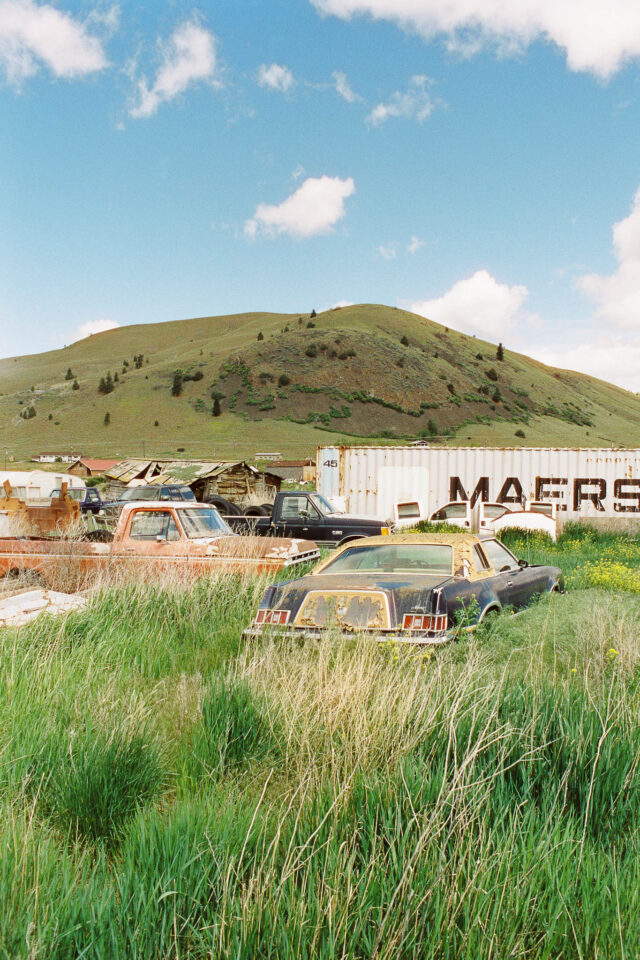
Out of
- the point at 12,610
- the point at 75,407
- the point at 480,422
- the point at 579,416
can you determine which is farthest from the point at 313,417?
the point at 12,610

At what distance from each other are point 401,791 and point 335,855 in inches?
21.6

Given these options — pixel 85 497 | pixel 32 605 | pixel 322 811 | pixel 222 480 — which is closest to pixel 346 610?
pixel 322 811

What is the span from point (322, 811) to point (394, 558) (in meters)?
4.43

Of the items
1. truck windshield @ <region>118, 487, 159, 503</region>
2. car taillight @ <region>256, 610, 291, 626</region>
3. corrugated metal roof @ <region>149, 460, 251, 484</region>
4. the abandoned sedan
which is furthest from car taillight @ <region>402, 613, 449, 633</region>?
corrugated metal roof @ <region>149, 460, 251, 484</region>

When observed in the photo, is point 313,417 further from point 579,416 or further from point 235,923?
point 235,923

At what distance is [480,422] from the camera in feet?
292

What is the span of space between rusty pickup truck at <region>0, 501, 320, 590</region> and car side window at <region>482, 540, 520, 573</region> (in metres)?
2.92

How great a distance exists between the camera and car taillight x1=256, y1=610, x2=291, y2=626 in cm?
601

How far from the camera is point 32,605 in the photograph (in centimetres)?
765

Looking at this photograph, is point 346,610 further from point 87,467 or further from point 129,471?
point 87,467

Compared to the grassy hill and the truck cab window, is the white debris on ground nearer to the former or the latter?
the truck cab window

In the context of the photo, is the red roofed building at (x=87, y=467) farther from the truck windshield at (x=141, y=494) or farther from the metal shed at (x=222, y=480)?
the truck windshield at (x=141, y=494)

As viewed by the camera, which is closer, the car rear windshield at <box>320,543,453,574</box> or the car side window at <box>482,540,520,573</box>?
the car rear windshield at <box>320,543,453,574</box>

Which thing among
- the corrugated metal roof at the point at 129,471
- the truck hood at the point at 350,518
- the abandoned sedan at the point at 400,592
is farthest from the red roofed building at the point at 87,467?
the abandoned sedan at the point at 400,592
